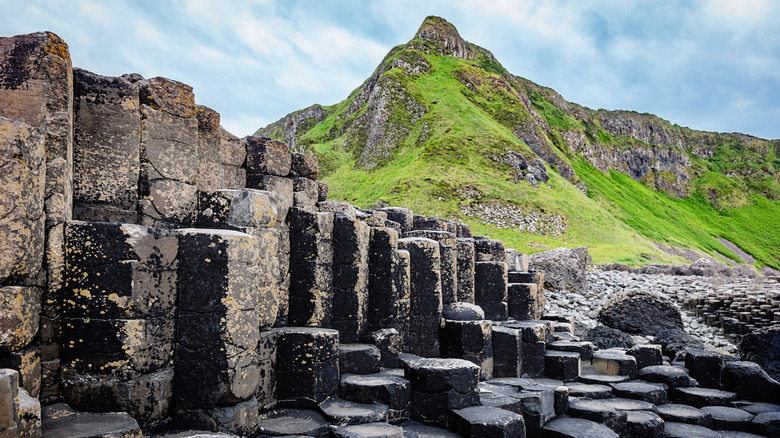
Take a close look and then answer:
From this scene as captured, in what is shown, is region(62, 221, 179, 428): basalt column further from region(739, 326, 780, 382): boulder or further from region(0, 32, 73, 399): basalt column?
region(739, 326, 780, 382): boulder

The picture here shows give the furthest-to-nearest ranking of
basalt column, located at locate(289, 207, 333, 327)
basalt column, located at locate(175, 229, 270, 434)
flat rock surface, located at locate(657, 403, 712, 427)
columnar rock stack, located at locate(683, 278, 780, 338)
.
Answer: columnar rock stack, located at locate(683, 278, 780, 338), flat rock surface, located at locate(657, 403, 712, 427), basalt column, located at locate(289, 207, 333, 327), basalt column, located at locate(175, 229, 270, 434)

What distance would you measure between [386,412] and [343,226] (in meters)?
2.83

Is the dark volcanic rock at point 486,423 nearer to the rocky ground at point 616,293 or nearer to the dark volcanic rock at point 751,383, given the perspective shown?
the dark volcanic rock at point 751,383

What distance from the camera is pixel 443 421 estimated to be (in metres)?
7.19

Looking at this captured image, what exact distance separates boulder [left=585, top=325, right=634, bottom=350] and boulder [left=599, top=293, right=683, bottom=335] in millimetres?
1441

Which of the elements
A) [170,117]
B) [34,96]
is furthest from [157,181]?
[34,96]

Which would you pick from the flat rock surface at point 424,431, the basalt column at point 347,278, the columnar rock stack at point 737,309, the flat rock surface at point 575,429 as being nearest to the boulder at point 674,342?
the columnar rock stack at point 737,309

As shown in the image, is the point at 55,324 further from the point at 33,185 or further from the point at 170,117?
the point at 170,117

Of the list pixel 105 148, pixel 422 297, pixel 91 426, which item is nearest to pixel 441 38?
pixel 422 297

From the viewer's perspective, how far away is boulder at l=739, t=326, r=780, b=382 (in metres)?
10.4

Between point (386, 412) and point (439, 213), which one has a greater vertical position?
point (439, 213)

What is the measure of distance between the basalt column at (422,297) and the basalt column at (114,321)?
492 centimetres

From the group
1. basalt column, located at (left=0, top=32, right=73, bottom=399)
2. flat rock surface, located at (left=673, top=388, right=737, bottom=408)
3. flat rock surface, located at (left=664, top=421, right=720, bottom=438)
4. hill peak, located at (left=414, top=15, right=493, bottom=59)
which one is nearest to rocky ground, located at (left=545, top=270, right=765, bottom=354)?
flat rock surface, located at (left=673, top=388, right=737, bottom=408)

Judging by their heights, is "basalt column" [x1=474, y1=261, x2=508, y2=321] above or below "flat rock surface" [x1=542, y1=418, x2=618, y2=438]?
above
